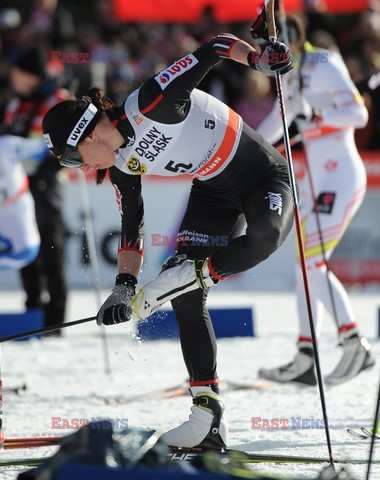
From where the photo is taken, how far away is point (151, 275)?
4.78 metres

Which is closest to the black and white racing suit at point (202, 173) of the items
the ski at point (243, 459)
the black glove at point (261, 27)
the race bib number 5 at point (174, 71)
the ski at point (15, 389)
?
the race bib number 5 at point (174, 71)

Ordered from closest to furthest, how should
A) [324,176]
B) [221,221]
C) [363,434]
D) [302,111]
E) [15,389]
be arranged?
[221,221] < [363,434] < [302,111] < [15,389] < [324,176]

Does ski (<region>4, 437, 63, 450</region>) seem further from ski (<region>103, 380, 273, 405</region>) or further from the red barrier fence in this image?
the red barrier fence

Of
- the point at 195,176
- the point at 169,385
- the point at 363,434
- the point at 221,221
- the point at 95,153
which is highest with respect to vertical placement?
the point at 95,153

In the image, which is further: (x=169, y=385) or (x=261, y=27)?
(x=169, y=385)

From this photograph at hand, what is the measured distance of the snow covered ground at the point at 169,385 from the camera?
4.55 m

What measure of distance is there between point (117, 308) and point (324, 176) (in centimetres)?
235

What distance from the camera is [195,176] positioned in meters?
4.41

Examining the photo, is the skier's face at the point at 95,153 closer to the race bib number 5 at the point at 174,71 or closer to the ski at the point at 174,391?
the race bib number 5 at the point at 174,71

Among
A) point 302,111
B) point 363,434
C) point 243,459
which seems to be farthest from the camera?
point 302,111

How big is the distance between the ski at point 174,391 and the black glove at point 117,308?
1.51 metres

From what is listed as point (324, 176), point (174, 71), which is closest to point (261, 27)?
point (174, 71)

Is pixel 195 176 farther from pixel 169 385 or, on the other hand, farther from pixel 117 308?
pixel 169 385

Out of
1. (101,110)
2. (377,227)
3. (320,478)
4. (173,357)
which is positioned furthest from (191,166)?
(377,227)
